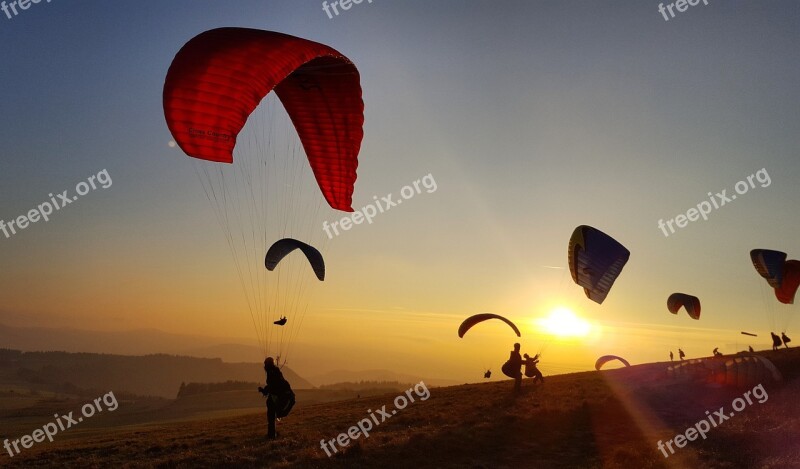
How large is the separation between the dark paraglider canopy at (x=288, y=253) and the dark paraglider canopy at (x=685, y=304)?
1281 inches

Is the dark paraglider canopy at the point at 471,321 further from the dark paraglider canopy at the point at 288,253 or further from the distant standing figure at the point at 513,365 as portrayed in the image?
the dark paraglider canopy at the point at 288,253

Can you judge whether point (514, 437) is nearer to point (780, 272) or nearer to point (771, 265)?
point (771, 265)

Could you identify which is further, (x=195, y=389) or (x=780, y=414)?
(x=195, y=389)

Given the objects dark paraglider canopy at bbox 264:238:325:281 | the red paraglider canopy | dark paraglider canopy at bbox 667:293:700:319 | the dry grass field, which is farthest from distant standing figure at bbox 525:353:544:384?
dark paraglider canopy at bbox 667:293:700:319

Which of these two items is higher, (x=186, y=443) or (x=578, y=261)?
(x=578, y=261)

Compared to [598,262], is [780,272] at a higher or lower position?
lower

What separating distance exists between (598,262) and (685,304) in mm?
21177

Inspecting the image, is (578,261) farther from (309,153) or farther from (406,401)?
(309,153)

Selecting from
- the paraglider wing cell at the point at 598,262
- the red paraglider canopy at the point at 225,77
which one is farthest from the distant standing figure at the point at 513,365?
the red paraglider canopy at the point at 225,77

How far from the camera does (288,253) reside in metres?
21.8

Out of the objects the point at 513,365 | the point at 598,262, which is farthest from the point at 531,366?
the point at 598,262

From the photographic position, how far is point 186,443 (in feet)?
66.9

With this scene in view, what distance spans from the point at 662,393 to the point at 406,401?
1115 cm

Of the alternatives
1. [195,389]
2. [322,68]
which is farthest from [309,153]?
[195,389]
